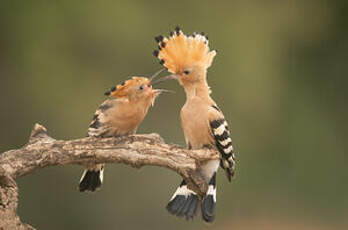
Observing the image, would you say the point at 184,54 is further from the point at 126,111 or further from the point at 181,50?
the point at 126,111

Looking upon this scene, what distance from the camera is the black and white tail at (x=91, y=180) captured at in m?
2.42

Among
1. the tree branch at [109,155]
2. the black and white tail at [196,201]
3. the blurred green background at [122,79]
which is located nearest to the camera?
the tree branch at [109,155]

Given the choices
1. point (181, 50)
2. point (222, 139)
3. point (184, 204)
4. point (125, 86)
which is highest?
point (181, 50)

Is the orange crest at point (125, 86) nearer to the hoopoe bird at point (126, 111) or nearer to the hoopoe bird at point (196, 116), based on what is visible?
the hoopoe bird at point (126, 111)

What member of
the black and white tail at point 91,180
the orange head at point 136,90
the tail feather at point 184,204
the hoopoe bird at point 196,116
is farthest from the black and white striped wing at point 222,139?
the black and white tail at point 91,180

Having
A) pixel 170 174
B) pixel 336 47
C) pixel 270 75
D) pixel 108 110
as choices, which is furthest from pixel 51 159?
pixel 336 47

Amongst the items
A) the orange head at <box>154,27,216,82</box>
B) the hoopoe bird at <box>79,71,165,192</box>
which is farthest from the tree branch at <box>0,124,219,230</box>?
the orange head at <box>154,27,216,82</box>

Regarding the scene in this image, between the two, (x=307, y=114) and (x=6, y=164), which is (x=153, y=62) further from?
(x=6, y=164)

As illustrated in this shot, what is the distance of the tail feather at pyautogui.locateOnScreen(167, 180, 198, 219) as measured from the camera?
2.22 m

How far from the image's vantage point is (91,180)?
2434 mm

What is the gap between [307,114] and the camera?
564cm

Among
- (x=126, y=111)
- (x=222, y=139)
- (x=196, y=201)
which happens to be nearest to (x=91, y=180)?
(x=126, y=111)

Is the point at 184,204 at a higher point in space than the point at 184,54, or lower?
lower

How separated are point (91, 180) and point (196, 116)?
20.7 inches
